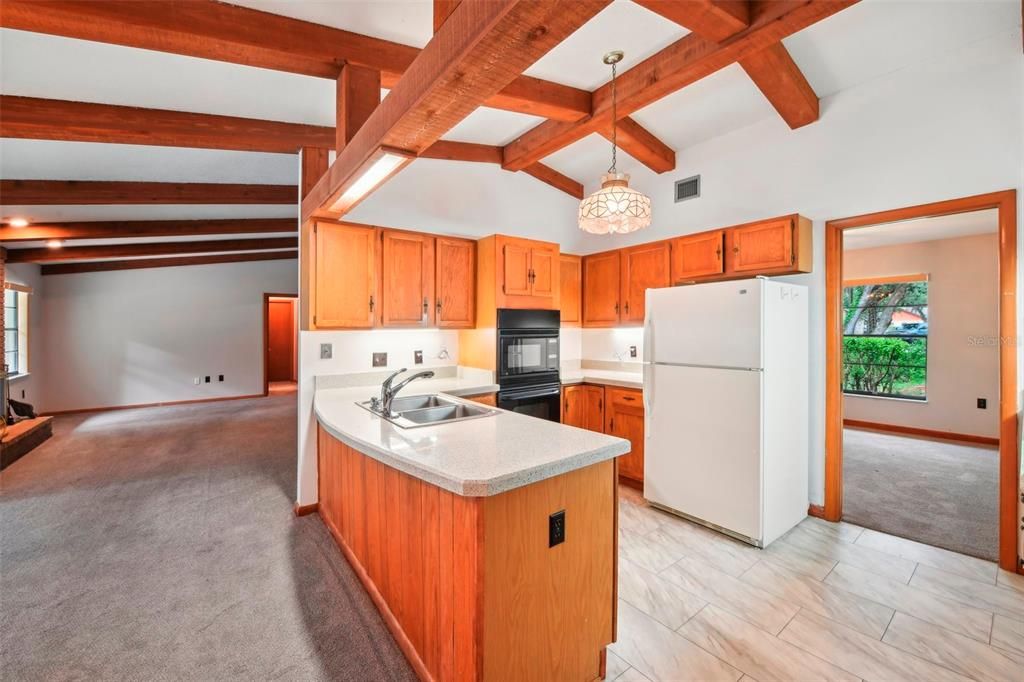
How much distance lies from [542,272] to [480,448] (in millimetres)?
2569

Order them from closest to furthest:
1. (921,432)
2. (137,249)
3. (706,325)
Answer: (706,325) → (921,432) → (137,249)

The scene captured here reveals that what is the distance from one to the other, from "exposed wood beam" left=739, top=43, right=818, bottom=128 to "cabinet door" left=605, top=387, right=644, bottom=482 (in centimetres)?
233

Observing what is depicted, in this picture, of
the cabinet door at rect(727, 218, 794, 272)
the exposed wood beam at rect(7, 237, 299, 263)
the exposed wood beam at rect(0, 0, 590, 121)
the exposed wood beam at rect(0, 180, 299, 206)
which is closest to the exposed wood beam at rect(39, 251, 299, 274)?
the exposed wood beam at rect(7, 237, 299, 263)

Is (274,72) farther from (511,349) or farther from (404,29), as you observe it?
(511,349)

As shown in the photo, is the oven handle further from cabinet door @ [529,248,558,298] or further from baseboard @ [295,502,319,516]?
baseboard @ [295,502,319,516]

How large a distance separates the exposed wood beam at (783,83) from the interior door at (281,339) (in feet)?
34.1

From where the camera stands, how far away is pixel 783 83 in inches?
107

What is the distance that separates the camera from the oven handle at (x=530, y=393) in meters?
3.56

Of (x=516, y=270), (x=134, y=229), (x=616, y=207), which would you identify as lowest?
(x=516, y=270)

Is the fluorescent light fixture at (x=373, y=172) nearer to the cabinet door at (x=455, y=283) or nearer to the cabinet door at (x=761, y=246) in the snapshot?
the cabinet door at (x=455, y=283)

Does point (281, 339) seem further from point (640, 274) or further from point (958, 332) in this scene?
point (958, 332)

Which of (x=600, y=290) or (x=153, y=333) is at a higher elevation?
(x=600, y=290)

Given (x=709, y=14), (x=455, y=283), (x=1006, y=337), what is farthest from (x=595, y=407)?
(x=709, y=14)

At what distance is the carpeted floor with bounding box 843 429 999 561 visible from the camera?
9.37 ft
